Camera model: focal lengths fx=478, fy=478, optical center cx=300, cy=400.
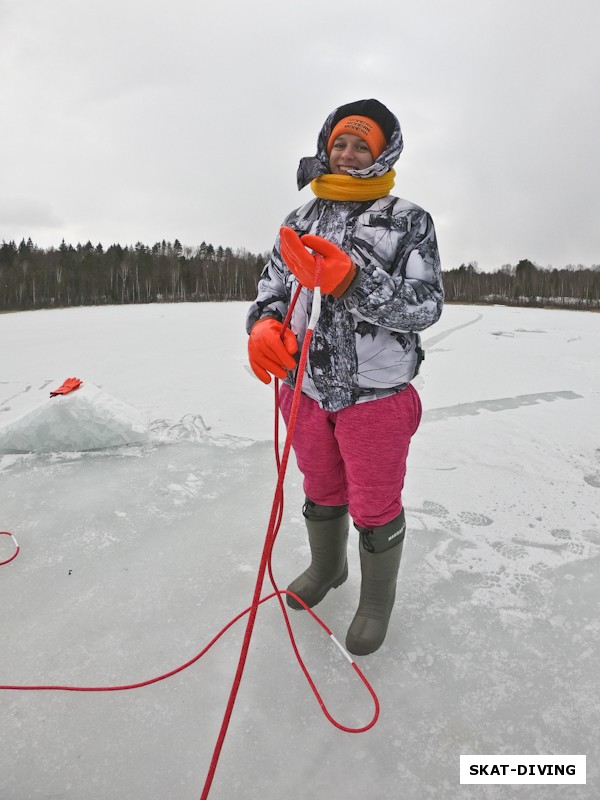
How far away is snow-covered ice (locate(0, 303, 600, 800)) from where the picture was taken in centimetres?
108

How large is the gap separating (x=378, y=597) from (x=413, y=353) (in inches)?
29.1

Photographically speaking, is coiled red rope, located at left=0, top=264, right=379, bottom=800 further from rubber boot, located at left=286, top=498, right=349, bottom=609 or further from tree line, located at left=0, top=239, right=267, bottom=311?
tree line, located at left=0, top=239, right=267, bottom=311

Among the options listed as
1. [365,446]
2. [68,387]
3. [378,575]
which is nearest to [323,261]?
[365,446]

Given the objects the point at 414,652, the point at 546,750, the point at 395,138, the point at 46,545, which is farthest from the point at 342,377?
the point at 46,545

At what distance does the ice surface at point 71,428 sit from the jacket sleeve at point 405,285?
197 cm

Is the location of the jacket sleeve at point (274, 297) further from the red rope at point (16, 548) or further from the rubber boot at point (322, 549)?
the red rope at point (16, 548)

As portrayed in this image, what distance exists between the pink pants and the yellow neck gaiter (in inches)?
21.8

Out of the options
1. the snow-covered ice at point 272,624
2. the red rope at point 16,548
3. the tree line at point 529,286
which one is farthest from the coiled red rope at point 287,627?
the tree line at point 529,286

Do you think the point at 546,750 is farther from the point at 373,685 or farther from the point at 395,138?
the point at 395,138

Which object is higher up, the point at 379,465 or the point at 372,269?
the point at 372,269

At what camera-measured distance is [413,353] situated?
4.55 ft

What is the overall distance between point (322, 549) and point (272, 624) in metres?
0.28

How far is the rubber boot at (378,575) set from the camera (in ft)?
4.65

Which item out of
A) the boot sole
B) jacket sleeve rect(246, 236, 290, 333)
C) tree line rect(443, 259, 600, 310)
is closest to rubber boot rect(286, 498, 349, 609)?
the boot sole
